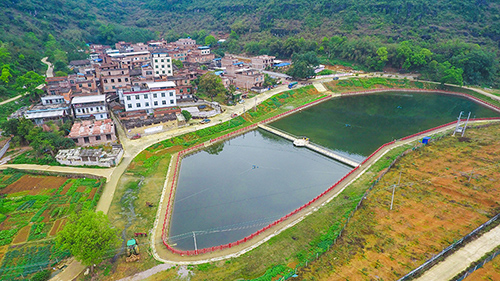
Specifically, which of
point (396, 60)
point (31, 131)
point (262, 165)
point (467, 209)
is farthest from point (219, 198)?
point (396, 60)

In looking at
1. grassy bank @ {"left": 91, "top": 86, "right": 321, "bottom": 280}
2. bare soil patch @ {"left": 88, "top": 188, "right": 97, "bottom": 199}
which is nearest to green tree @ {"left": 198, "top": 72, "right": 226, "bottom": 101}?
grassy bank @ {"left": 91, "top": 86, "right": 321, "bottom": 280}

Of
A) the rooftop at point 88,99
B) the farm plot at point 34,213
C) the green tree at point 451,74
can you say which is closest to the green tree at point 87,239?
the farm plot at point 34,213

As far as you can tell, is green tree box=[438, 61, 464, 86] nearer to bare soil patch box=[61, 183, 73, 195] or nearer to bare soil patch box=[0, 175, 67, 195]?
bare soil patch box=[61, 183, 73, 195]

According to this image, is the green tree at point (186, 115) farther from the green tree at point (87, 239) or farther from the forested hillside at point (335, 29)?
the forested hillside at point (335, 29)

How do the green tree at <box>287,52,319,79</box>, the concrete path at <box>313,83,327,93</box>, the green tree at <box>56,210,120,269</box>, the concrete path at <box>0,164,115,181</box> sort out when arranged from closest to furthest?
the green tree at <box>56,210,120,269</box>
the concrete path at <box>0,164,115,181</box>
the concrete path at <box>313,83,327,93</box>
the green tree at <box>287,52,319,79</box>

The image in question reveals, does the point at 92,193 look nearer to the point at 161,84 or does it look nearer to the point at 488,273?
the point at 161,84

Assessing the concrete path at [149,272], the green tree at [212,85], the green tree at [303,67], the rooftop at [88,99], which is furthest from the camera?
the green tree at [303,67]

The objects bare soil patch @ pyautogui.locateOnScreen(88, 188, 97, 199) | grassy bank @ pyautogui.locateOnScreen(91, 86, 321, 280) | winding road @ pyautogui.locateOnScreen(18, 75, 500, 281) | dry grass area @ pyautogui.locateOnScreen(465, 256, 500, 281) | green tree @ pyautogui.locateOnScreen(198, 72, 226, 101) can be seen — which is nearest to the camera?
dry grass area @ pyautogui.locateOnScreen(465, 256, 500, 281)
